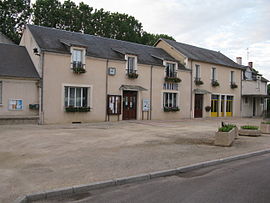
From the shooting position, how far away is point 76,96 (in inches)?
714

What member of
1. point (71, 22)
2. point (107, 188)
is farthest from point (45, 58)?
point (71, 22)

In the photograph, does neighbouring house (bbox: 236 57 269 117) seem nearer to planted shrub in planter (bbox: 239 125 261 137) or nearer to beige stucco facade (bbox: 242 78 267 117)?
beige stucco facade (bbox: 242 78 267 117)

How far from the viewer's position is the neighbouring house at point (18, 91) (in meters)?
15.9

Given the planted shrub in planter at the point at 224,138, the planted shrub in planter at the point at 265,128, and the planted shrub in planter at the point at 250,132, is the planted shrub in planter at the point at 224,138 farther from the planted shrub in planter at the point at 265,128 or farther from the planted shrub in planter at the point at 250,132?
the planted shrub in planter at the point at 265,128

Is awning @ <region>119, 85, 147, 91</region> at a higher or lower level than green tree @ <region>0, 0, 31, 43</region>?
lower

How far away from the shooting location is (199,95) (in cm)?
2594

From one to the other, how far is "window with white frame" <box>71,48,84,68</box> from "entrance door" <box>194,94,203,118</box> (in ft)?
40.6

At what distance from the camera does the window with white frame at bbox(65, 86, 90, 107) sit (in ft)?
58.1

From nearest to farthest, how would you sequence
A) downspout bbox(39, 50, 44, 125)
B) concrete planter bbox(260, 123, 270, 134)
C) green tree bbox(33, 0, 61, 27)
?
concrete planter bbox(260, 123, 270, 134)
downspout bbox(39, 50, 44, 125)
green tree bbox(33, 0, 61, 27)

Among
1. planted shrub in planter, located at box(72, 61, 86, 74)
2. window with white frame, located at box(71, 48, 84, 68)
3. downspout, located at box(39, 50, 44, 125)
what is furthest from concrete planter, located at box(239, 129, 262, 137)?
downspout, located at box(39, 50, 44, 125)

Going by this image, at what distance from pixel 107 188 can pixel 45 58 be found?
514 inches

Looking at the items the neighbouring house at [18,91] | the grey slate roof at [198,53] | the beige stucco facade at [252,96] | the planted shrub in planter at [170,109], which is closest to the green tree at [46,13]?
the grey slate roof at [198,53]

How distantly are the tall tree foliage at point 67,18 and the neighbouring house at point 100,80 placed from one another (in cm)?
1326

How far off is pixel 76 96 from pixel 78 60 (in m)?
2.45
